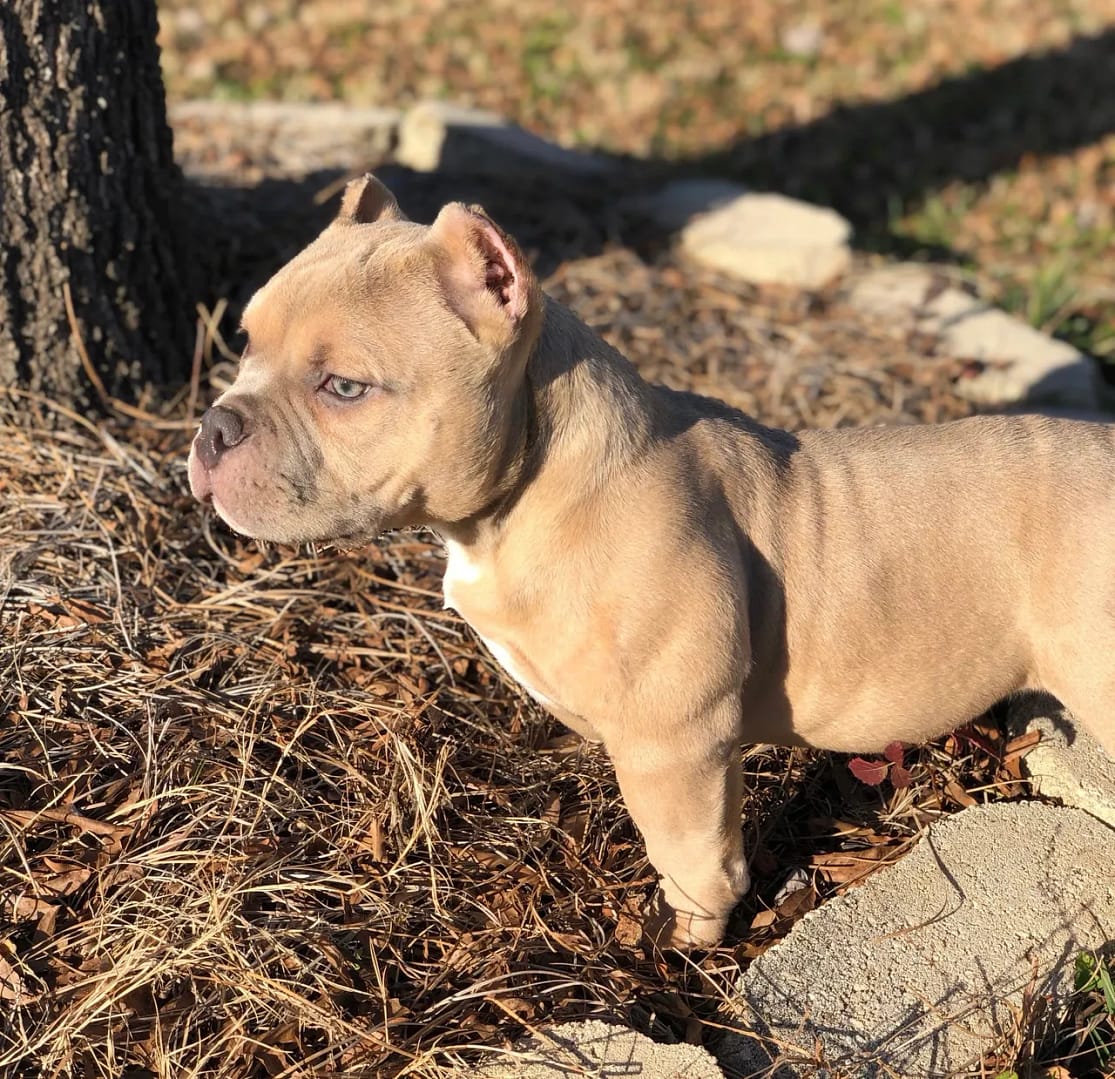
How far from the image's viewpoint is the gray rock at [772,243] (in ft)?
23.4

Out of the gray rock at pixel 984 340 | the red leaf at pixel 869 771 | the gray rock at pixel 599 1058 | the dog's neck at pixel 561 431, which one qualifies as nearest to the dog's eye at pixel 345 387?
the dog's neck at pixel 561 431

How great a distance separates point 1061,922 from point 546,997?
1502 mm

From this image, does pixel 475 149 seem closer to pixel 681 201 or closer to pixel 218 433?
pixel 681 201

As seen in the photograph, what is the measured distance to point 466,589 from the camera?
3.43 metres

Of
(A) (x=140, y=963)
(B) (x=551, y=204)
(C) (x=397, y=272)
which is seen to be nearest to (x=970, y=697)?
(C) (x=397, y=272)

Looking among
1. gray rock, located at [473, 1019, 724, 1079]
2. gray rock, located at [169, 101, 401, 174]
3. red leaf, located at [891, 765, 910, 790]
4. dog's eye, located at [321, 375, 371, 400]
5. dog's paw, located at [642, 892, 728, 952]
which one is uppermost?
dog's eye, located at [321, 375, 371, 400]

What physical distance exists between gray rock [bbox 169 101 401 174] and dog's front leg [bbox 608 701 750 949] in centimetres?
524

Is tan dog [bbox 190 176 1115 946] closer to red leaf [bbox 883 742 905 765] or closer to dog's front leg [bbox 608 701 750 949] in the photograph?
dog's front leg [bbox 608 701 750 949]

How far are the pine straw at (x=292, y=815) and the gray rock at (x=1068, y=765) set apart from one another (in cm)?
11

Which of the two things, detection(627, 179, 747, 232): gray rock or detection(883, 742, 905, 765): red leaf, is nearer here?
detection(883, 742, 905, 765): red leaf

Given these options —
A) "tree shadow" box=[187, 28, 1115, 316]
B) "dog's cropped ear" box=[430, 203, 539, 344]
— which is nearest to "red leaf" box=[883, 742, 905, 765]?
"dog's cropped ear" box=[430, 203, 539, 344]

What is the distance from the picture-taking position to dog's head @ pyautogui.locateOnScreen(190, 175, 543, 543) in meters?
3.03

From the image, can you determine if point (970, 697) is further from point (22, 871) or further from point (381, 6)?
point (381, 6)

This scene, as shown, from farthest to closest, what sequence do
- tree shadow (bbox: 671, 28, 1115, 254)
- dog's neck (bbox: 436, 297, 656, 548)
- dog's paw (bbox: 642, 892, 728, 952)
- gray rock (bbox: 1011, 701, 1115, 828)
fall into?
1. tree shadow (bbox: 671, 28, 1115, 254)
2. gray rock (bbox: 1011, 701, 1115, 828)
3. dog's paw (bbox: 642, 892, 728, 952)
4. dog's neck (bbox: 436, 297, 656, 548)
